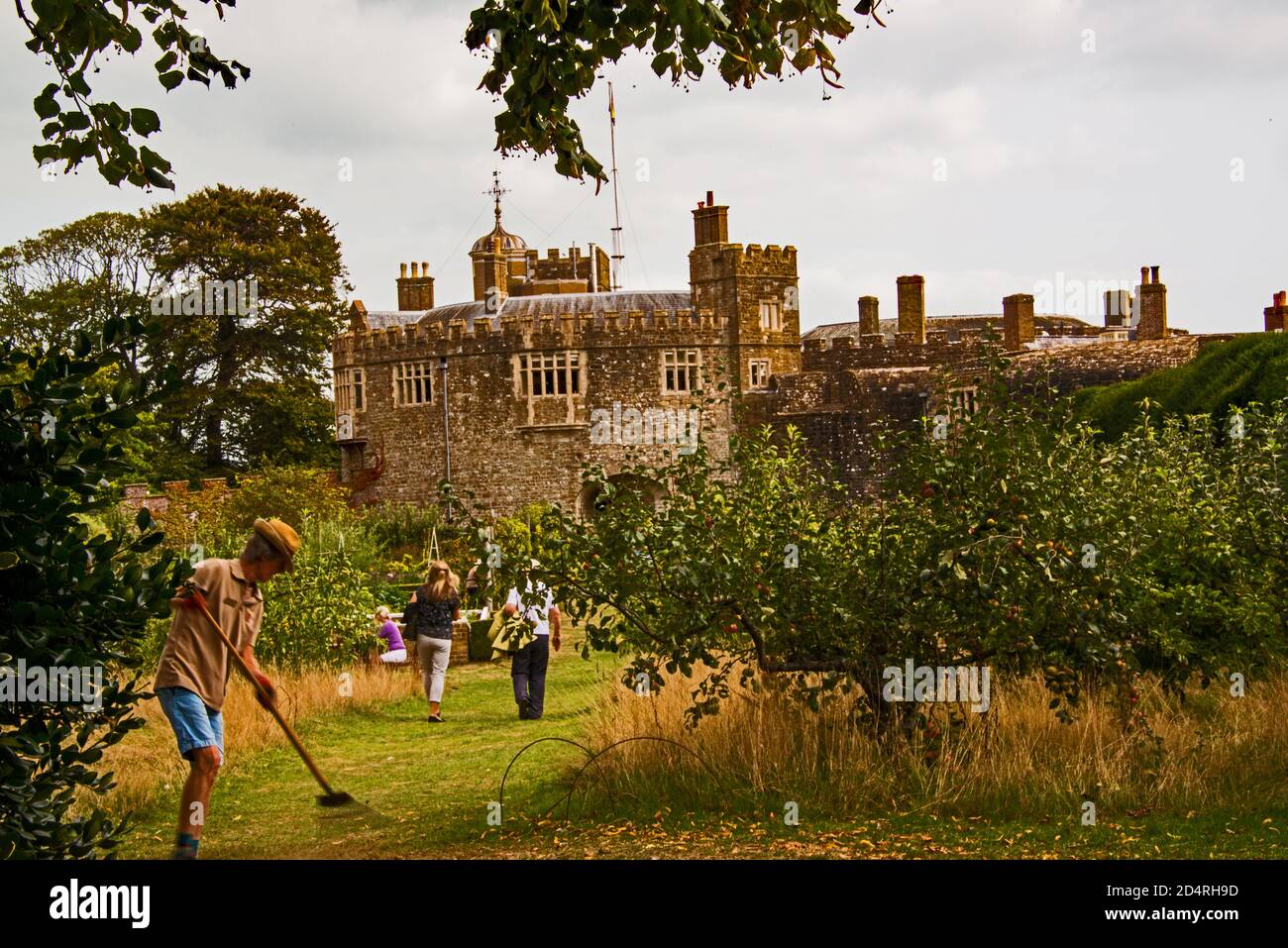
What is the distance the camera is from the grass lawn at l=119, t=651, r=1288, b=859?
707 centimetres

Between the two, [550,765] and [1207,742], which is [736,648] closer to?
[550,765]

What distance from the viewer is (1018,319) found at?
36688mm

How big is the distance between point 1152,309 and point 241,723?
119 ft

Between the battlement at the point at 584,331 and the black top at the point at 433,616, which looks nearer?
the black top at the point at 433,616

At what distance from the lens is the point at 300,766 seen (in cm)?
1051

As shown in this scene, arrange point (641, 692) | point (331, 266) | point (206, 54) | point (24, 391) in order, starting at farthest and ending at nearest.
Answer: point (331, 266)
point (641, 692)
point (206, 54)
point (24, 391)

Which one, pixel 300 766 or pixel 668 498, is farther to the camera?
pixel 300 766

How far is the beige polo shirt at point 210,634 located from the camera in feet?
23.5

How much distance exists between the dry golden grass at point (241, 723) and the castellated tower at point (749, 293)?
86.1ft

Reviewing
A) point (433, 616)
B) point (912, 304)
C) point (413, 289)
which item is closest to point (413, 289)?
point (413, 289)

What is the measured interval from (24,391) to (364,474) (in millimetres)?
37401

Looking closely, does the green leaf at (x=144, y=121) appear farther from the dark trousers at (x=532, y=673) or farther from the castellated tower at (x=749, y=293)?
the castellated tower at (x=749, y=293)

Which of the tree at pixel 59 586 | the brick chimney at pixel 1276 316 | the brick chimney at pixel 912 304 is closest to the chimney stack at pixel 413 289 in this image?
the brick chimney at pixel 912 304
